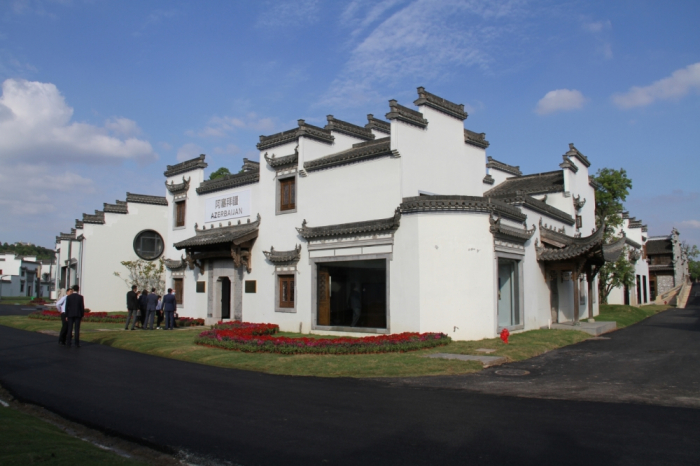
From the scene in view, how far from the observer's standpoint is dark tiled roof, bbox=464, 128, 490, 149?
2257 cm

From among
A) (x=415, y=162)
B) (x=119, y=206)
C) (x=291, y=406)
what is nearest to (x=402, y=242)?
(x=415, y=162)

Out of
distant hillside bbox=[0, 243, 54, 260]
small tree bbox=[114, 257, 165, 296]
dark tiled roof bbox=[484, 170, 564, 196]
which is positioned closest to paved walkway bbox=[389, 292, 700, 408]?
dark tiled roof bbox=[484, 170, 564, 196]

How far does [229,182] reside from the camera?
26656 millimetres

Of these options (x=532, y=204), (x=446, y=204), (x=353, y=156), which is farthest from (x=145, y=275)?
(x=532, y=204)

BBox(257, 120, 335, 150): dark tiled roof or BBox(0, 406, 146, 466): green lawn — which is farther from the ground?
BBox(257, 120, 335, 150): dark tiled roof

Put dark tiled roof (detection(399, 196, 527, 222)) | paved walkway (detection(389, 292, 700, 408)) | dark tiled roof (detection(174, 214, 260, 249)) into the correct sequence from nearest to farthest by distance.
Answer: paved walkway (detection(389, 292, 700, 408)) < dark tiled roof (detection(399, 196, 527, 222)) < dark tiled roof (detection(174, 214, 260, 249))

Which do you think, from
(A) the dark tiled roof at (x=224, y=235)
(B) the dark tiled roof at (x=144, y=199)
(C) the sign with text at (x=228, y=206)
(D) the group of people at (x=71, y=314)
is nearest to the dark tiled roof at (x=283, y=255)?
(A) the dark tiled roof at (x=224, y=235)

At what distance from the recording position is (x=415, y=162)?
64.7 feet

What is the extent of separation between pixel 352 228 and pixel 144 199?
820 inches

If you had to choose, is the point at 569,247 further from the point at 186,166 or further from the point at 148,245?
the point at 148,245

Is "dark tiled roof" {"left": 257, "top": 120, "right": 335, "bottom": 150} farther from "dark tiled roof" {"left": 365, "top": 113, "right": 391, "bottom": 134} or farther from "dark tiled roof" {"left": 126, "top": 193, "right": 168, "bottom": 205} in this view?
"dark tiled roof" {"left": 126, "top": 193, "right": 168, "bottom": 205}

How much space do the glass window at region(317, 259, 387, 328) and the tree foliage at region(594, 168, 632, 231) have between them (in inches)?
862

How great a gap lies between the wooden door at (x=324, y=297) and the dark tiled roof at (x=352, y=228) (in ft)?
4.94

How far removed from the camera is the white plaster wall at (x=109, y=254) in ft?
112
